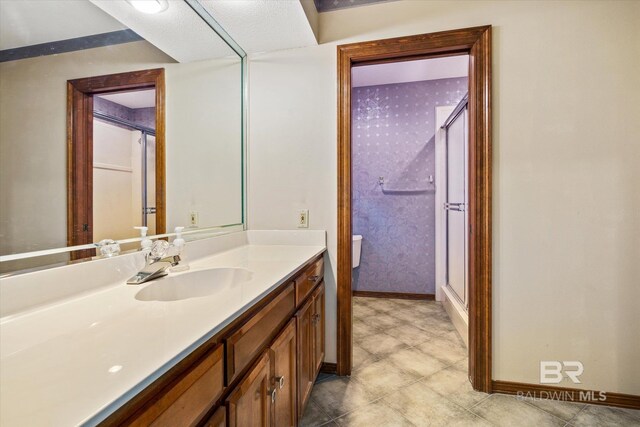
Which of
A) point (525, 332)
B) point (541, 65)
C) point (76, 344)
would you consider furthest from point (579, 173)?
point (76, 344)

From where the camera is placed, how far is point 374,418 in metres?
1.46

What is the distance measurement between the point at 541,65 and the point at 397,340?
1.99 meters

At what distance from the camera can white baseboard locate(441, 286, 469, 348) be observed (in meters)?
2.25

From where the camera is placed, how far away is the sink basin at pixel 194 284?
1.02 metres

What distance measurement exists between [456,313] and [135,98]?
8.58 feet

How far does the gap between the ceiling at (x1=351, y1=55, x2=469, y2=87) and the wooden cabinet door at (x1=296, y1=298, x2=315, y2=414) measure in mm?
2258

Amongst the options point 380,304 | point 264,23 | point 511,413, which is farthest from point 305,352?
point 380,304

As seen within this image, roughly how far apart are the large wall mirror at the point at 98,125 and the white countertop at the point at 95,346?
188 mm

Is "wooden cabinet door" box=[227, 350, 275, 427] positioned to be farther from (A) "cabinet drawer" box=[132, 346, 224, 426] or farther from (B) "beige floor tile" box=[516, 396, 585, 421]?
(B) "beige floor tile" box=[516, 396, 585, 421]

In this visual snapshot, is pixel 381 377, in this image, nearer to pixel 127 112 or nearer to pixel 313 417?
pixel 313 417

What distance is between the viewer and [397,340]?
2301 mm

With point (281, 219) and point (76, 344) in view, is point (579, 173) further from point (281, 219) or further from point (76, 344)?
point (76, 344)

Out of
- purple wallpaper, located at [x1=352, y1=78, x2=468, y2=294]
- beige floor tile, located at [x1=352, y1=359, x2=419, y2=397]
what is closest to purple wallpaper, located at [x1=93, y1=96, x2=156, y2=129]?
beige floor tile, located at [x1=352, y1=359, x2=419, y2=397]

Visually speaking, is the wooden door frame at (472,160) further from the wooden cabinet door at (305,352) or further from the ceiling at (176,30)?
the ceiling at (176,30)
